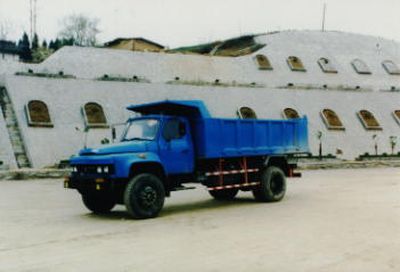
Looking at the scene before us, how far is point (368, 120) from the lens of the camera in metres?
39.3

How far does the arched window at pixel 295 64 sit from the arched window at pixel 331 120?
25.2ft

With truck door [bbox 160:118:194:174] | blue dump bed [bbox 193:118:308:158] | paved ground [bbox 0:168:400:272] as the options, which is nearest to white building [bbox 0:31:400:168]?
paved ground [bbox 0:168:400:272]

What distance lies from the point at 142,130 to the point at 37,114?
18559 millimetres

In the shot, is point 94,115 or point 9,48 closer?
point 94,115

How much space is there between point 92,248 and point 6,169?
1690 cm

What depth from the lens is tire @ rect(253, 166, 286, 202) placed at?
1506cm

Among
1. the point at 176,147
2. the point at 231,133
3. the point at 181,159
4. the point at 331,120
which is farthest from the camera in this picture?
the point at 331,120

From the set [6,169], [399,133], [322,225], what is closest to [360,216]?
[322,225]

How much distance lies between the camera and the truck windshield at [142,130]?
12875mm

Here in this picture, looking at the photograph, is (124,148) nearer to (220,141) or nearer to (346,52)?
(220,141)

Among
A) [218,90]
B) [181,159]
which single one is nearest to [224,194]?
[181,159]

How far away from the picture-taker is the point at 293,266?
7.23m

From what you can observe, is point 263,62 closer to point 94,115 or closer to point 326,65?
point 326,65

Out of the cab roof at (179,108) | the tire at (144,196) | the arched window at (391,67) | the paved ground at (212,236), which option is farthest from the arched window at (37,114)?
the arched window at (391,67)
